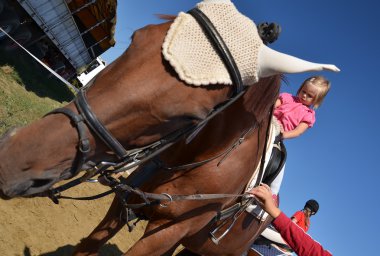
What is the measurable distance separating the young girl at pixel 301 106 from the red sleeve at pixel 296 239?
1.13 m

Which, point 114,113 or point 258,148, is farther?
point 258,148

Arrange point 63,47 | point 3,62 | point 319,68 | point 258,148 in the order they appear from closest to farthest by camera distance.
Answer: point 319,68 → point 258,148 → point 3,62 → point 63,47

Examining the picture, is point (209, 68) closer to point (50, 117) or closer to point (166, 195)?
point (50, 117)

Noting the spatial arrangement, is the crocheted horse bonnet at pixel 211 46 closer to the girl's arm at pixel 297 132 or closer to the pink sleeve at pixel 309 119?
the girl's arm at pixel 297 132

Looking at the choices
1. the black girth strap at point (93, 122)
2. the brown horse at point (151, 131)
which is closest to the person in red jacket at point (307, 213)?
the brown horse at point (151, 131)

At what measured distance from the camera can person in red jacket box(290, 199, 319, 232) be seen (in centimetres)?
742

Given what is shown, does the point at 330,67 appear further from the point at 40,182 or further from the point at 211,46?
the point at 40,182

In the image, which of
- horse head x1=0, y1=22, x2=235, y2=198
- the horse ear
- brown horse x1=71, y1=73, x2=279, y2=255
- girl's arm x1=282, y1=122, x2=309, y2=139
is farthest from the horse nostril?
girl's arm x1=282, y1=122, x2=309, y2=139

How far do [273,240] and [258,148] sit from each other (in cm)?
→ 211

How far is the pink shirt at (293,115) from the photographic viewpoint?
441 centimetres

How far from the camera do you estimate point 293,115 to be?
4418 millimetres

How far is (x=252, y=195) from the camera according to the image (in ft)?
11.5

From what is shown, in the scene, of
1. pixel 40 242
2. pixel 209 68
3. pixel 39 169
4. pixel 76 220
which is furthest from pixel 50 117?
pixel 76 220

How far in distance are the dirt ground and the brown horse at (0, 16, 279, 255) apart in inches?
93.4
